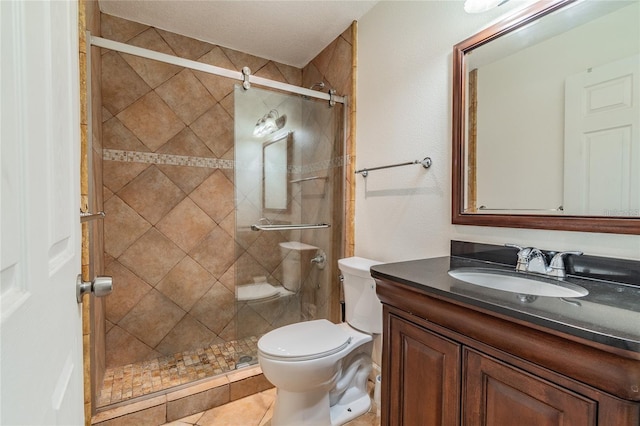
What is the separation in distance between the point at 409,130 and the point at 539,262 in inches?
36.5

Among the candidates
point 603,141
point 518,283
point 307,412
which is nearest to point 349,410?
point 307,412

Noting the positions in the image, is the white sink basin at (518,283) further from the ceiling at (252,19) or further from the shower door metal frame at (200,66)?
the ceiling at (252,19)

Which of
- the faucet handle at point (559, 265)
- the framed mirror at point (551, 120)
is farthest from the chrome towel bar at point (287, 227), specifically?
the faucet handle at point (559, 265)

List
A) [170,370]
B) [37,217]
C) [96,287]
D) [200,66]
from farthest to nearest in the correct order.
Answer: [170,370]
[200,66]
[96,287]
[37,217]

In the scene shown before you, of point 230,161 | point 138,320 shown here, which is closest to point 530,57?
point 230,161

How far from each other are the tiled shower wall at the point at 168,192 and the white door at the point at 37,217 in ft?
5.47

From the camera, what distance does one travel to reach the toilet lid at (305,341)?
1383 mm

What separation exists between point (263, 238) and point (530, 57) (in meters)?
1.72

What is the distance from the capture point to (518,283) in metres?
1.08

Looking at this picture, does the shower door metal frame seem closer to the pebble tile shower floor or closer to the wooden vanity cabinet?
the wooden vanity cabinet

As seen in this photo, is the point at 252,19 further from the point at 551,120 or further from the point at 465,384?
the point at 465,384

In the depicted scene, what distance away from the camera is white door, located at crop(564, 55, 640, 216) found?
36.7 inches

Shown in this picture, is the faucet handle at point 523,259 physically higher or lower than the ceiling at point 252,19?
lower

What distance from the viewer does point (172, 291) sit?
2258mm
